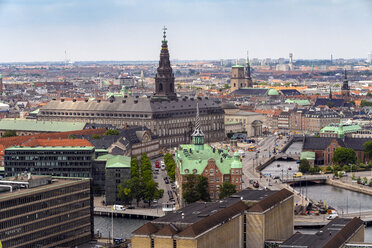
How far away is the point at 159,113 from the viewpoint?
402ft

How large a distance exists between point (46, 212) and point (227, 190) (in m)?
18.1

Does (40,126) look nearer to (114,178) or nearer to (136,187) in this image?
(114,178)

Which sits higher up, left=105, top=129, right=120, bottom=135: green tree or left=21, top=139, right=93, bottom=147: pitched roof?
left=21, top=139, right=93, bottom=147: pitched roof

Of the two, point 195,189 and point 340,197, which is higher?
point 195,189

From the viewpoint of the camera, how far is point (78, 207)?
63.1 m

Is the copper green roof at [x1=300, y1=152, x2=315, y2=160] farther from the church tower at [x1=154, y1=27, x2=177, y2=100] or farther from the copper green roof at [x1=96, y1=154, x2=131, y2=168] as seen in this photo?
the copper green roof at [x1=96, y1=154, x2=131, y2=168]

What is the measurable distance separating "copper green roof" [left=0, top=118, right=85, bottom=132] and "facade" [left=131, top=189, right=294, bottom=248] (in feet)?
175

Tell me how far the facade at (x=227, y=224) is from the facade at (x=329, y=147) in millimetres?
40421

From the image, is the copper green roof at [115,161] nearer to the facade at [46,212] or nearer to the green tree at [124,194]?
the green tree at [124,194]

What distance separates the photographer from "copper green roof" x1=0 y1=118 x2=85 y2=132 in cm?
11675

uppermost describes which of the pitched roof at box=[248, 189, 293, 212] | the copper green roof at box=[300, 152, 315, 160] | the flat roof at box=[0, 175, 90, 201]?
the flat roof at box=[0, 175, 90, 201]

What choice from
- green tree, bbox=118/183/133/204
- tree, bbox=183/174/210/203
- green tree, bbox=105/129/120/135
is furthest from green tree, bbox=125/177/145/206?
green tree, bbox=105/129/120/135

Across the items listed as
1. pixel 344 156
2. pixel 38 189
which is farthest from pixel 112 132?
pixel 38 189

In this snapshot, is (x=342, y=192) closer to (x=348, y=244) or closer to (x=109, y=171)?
(x=109, y=171)
